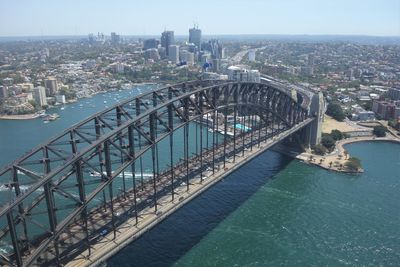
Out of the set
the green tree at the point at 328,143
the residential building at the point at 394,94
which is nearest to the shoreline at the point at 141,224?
the green tree at the point at 328,143

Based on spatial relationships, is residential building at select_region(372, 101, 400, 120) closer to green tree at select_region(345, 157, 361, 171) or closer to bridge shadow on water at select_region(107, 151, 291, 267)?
green tree at select_region(345, 157, 361, 171)

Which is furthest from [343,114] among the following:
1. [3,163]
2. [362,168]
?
[3,163]

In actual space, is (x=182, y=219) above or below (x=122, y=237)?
below

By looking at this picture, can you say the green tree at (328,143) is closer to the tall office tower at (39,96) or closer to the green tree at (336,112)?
the green tree at (336,112)

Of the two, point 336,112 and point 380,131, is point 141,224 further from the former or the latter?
point 336,112

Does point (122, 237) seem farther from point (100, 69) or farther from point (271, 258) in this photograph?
point (100, 69)
